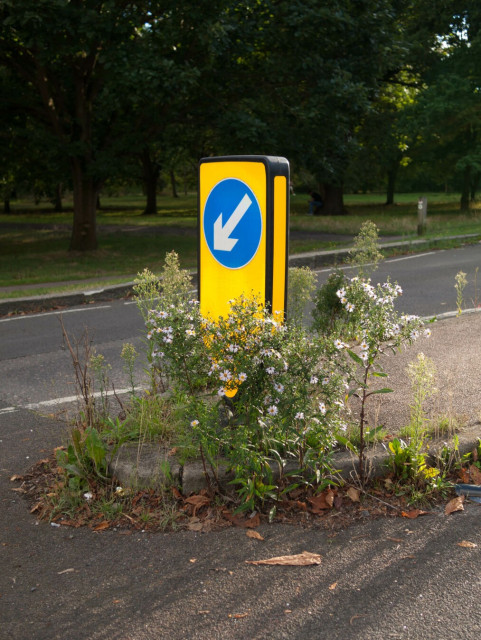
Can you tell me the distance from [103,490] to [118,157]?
15.0 metres

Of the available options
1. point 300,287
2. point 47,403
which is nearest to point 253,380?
point 300,287

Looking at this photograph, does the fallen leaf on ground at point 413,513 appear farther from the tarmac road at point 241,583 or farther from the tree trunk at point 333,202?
the tree trunk at point 333,202

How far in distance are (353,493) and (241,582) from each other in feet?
3.19

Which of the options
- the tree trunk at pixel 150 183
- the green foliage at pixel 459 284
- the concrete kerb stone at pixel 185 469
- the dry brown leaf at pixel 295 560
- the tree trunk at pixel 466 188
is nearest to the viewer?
the dry brown leaf at pixel 295 560

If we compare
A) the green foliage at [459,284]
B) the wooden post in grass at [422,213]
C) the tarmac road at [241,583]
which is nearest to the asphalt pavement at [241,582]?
the tarmac road at [241,583]

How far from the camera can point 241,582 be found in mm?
3217

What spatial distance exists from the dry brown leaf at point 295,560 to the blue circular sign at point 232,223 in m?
1.75

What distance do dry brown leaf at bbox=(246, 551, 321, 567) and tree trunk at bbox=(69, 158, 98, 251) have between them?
1636cm

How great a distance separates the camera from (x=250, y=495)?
3768mm

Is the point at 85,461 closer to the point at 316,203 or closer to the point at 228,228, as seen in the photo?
the point at 228,228

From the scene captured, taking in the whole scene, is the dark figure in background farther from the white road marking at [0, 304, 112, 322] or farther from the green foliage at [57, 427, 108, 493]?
the green foliage at [57, 427, 108, 493]

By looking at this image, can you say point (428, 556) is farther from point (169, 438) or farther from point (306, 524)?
point (169, 438)

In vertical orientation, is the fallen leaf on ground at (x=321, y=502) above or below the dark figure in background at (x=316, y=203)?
below

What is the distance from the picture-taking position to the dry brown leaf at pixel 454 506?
3811 millimetres
